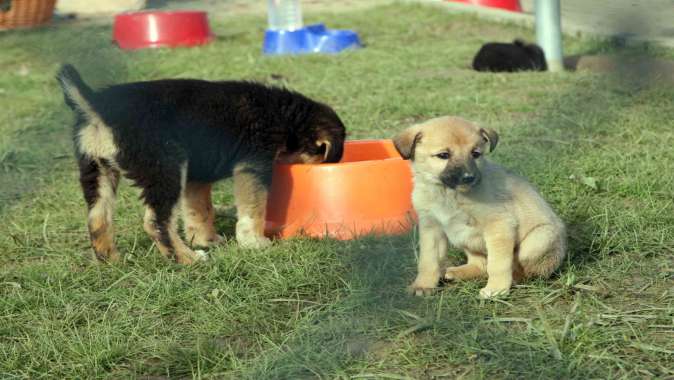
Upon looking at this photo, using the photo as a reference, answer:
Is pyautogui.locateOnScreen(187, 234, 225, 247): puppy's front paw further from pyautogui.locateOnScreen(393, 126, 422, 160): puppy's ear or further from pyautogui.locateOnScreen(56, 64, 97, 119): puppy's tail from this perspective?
pyautogui.locateOnScreen(393, 126, 422, 160): puppy's ear

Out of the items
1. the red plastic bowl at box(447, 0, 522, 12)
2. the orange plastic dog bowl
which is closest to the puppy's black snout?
the orange plastic dog bowl

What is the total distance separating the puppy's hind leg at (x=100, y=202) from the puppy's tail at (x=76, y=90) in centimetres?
20

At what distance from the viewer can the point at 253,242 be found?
3711mm

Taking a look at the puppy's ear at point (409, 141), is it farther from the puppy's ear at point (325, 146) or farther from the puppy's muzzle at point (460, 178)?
the puppy's ear at point (325, 146)

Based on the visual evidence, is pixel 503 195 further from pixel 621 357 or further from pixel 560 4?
pixel 560 4

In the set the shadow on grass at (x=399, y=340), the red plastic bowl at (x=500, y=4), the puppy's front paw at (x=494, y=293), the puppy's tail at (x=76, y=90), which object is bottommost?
the red plastic bowl at (x=500, y=4)

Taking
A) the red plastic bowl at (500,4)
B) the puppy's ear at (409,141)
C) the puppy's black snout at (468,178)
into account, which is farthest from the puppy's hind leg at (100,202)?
the red plastic bowl at (500,4)

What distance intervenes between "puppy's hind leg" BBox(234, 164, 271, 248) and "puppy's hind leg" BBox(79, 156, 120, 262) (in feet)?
1.64

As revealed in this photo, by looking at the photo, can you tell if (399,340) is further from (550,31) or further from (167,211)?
(550,31)

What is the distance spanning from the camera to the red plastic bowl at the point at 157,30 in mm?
9555

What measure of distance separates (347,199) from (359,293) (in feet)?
2.83

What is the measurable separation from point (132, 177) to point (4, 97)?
13.6 ft

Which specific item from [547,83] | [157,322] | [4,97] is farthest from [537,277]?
[4,97]

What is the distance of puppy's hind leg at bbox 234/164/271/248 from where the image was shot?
3797 millimetres
